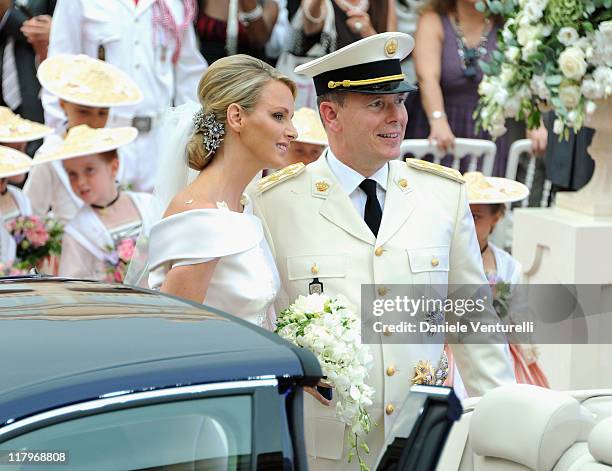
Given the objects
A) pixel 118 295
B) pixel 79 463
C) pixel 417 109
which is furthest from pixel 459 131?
pixel 79 463

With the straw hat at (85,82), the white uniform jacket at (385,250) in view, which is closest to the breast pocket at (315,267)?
the white uniform jacket at (385,250)

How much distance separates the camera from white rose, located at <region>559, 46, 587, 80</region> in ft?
18.8

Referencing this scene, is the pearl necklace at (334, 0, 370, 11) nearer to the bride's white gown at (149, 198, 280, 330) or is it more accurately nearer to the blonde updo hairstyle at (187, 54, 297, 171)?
the blonde updo hairstyle at (187, 54, 297, 171)

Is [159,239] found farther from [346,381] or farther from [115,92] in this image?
[115,92]

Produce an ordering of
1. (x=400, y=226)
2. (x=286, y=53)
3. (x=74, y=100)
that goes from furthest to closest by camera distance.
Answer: (x=286, y=53), (x=74, y=100), (x=400, y=226)

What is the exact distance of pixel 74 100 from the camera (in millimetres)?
7051

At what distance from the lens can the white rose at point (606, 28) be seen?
570 cm

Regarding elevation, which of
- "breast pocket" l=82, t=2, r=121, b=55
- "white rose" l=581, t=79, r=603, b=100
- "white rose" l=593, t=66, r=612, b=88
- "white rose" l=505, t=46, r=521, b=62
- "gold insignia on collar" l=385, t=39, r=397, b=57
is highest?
"breast pocket" l=82, t=2, r=121, b=55

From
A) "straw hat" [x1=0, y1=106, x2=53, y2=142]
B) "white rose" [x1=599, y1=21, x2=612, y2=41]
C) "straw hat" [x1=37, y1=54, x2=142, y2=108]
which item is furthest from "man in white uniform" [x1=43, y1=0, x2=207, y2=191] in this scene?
"white rose" [x1=599, y1=21, x2=612, y2=41]

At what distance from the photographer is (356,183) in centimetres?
392

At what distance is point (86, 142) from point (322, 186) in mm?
2981

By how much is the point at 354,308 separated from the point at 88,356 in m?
1.49

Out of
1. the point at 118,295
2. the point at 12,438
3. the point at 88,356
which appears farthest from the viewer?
the point at 118,295

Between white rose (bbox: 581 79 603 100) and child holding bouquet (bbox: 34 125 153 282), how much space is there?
82.7 inches
